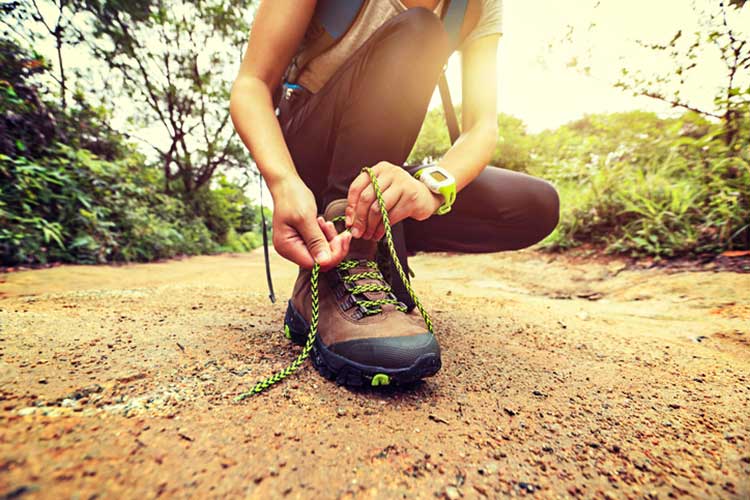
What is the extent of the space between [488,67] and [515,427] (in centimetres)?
121

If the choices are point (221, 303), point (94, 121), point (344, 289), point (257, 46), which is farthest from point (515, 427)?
point (94, 121)

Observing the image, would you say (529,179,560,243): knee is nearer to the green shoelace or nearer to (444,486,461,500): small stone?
the green shoelace

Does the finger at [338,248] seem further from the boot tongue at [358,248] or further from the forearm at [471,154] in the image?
the forearm at [471,154]

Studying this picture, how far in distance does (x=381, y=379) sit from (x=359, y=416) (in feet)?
0.30

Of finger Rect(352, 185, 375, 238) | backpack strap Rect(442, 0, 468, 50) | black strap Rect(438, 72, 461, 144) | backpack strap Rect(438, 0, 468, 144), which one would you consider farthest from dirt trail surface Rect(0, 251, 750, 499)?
backpack strap Rect(442, 0, 468, 50)

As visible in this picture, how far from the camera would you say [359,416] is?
0.64 metres

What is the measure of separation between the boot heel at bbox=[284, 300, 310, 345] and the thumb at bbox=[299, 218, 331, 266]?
0.34 metres

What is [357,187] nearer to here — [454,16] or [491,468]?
[491,468]

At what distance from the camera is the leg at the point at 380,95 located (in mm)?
968

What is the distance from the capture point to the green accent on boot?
70 cm

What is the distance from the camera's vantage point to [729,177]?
7.95ft

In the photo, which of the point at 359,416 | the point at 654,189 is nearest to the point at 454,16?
the point at 359,416

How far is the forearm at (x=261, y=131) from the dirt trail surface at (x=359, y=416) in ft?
1.57

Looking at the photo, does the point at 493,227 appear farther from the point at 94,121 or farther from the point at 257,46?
the point at 94,121
